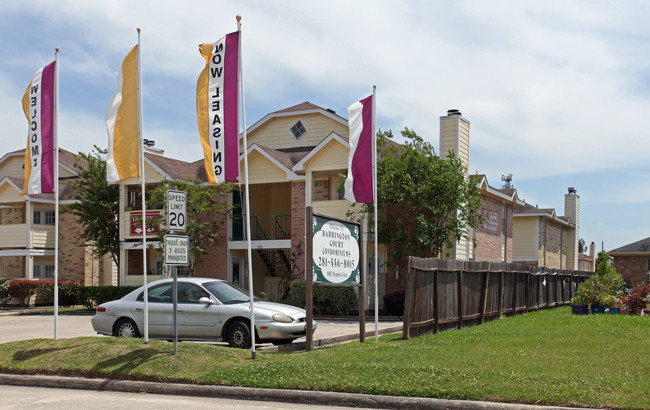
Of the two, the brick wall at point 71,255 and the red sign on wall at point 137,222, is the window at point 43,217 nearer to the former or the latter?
the brick wall at point 71,255

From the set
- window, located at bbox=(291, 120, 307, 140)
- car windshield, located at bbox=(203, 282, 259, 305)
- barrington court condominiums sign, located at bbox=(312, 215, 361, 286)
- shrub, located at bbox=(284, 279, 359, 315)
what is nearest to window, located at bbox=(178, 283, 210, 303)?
car windshield, located at bbox=(203, 282, 259, 305)

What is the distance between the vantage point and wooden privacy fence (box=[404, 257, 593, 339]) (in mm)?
15000

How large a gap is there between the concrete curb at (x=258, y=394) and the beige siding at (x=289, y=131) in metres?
22.9

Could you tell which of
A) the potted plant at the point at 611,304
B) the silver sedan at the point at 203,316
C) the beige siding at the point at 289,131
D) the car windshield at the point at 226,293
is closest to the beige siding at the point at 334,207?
the beige siding at the point at 289,131

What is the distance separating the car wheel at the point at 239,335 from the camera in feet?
45.6

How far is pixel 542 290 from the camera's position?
25766 millimetres

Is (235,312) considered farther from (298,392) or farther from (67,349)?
(298,392)

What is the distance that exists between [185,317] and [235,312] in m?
1.15

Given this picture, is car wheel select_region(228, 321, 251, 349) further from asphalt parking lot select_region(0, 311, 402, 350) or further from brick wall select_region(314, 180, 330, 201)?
brick wall select_region(314, 180, 330, 201)

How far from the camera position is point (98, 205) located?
1262 inches

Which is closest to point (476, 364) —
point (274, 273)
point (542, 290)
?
point (542, 290)

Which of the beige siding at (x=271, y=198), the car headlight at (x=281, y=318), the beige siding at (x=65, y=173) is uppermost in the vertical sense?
the beige siding at (x=65, y=173)

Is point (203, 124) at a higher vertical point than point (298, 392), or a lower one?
higher

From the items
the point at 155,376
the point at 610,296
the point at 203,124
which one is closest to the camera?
the point at 155,376
